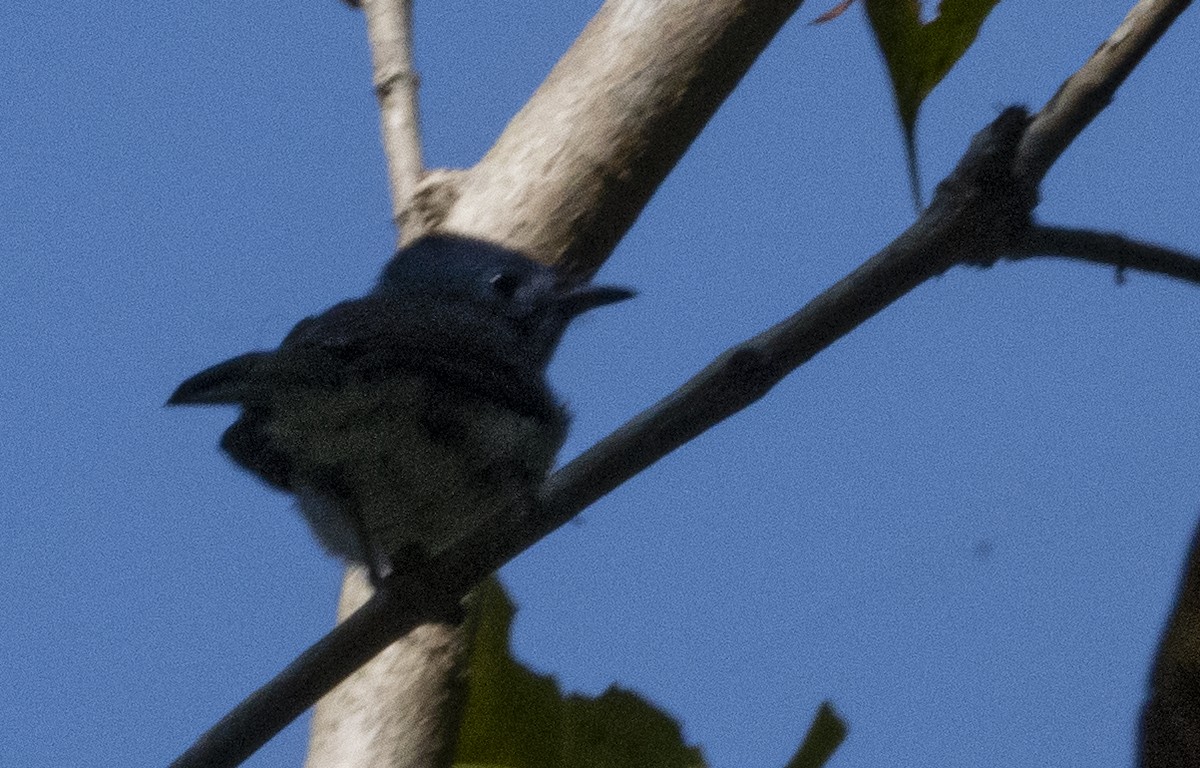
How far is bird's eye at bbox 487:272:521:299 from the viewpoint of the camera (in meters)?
3.78

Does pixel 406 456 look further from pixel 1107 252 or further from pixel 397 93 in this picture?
pixel 397 93

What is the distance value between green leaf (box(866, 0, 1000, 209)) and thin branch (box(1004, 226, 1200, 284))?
0.53 meters

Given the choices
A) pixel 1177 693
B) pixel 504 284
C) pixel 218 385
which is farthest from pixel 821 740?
pixel 504 284

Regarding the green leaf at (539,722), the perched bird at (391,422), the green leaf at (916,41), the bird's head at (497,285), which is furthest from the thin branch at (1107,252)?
the bird's head at (497,285)

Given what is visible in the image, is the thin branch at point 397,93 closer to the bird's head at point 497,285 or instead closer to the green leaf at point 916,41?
the bird's head at point 497,285

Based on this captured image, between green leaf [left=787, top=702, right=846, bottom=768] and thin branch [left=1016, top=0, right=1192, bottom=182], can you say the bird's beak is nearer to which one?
green leaf [left=787, top=702, right=846, bottom=768]

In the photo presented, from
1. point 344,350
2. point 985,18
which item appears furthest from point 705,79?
Result: point 344,350

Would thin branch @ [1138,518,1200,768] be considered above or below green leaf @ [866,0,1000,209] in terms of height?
below

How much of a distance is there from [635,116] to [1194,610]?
215cm

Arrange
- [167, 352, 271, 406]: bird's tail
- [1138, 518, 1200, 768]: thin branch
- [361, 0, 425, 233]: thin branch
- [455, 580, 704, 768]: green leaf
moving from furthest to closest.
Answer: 1. [361, 0, 425, 233]: thin branch
2. [455, 580, 704, 768]: green leaf
3. [167, 352, 271, 406]: bird's tail
4. [1138, 518, 1200, 768]: thin branch

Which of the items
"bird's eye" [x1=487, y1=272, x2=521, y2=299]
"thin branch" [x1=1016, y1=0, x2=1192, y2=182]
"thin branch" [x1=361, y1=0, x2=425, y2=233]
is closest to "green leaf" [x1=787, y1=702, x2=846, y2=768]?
"thin branch" [x1=1016, y1=0, x2=1192, y2=182]

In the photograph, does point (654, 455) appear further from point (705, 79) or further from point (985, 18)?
point (705, 79)

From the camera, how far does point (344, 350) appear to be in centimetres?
259

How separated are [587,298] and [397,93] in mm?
790
